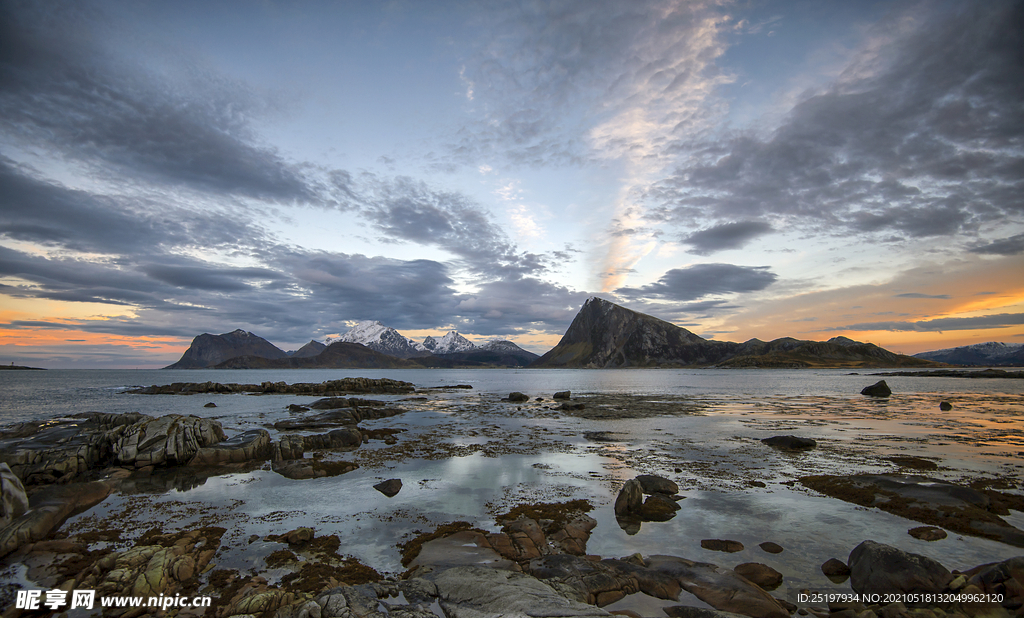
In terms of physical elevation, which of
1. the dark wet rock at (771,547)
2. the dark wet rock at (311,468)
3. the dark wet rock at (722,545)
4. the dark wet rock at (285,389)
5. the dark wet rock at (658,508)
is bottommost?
the dark wet rock at (285,389)

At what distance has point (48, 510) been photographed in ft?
44.9

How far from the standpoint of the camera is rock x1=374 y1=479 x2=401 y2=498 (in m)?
17.3

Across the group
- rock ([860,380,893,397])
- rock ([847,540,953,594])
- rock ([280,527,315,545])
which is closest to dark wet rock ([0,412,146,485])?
rock ([280,527,315,545])

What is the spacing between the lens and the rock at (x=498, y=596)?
25.8 feet

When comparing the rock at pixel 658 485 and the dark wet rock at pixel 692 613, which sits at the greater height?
the dark wet rock at pixel 692 613

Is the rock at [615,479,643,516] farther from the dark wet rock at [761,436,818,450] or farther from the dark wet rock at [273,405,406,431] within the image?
the dark wet rock at [273,405,406,431]

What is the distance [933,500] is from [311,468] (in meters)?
26.9

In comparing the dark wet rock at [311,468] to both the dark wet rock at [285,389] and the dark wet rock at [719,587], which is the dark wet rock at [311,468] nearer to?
the dark wet rock at [719,587]

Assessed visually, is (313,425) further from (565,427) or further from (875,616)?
(875,616)

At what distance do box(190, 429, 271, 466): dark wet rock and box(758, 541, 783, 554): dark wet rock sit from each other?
2655cm

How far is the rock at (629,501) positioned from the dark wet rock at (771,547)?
4029mm

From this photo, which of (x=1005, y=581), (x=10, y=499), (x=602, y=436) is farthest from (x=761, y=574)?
(x=10, y=499)

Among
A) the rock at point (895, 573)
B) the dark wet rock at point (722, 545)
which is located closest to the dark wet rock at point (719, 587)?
the dark wet rock at point (722, 545)

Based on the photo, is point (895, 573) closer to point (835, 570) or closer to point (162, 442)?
point (835, 570)
